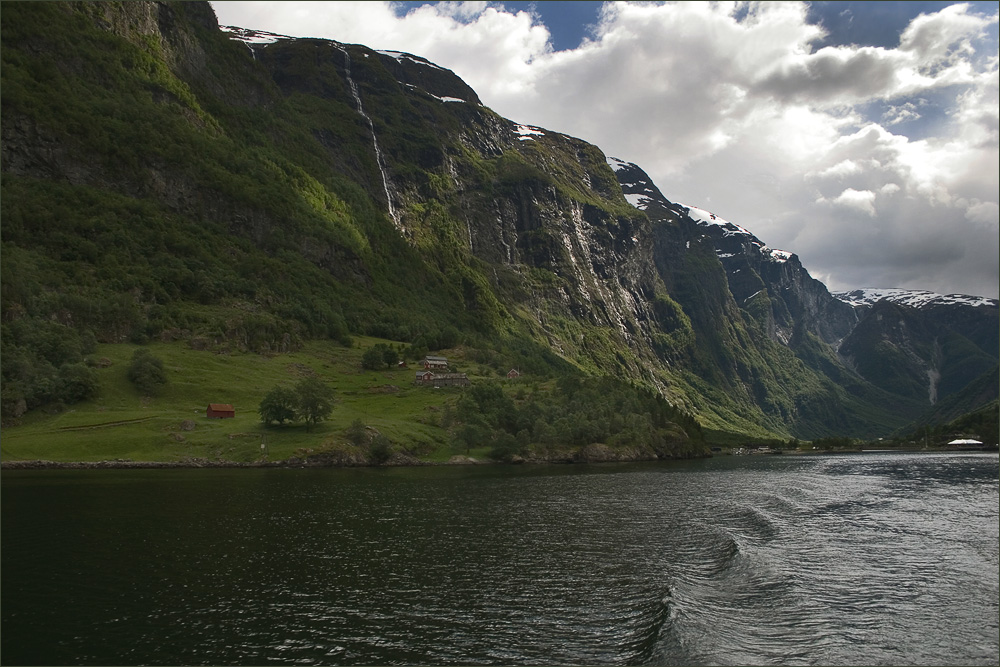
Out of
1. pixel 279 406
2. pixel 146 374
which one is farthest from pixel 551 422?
pixel 146 374

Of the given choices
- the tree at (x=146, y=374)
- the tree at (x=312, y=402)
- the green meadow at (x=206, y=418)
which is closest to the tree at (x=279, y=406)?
the tree at (x=312, y=402)

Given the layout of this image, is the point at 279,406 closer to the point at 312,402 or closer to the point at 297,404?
the point at 297,404

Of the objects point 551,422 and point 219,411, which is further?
point 551,422

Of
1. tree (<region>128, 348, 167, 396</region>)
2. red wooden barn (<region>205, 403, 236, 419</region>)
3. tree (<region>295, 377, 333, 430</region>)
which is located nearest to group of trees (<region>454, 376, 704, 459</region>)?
tree (<region>295, 377, 333, 430</region>)

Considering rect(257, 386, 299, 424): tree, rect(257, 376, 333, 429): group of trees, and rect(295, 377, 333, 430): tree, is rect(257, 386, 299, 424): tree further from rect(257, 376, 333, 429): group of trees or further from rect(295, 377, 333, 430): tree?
rect(295, 377, 333, 430): tree

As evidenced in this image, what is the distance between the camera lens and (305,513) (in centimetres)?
7188

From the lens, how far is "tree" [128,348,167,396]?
14738 centimetres

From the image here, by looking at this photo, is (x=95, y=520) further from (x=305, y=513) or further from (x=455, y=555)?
(x=455, y=555)

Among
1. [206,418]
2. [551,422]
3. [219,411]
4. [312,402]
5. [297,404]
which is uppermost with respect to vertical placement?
[312,402]

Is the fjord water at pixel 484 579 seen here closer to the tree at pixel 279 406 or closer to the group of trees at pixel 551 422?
the tree at pixel 279 406

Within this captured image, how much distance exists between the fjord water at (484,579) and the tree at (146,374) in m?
64.4

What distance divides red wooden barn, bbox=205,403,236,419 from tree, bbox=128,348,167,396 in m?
14.8

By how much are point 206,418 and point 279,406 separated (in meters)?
18.1

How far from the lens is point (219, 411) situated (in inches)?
5758
